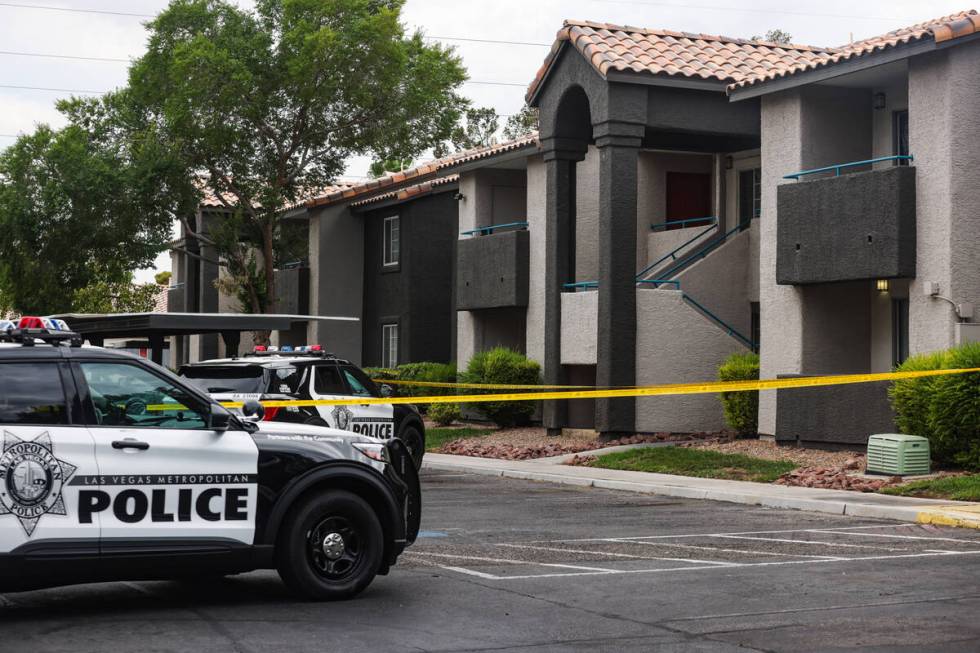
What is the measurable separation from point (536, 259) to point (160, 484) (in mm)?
22163

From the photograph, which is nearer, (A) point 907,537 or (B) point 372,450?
(B) point 372,450

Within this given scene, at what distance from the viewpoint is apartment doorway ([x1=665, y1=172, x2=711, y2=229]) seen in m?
30.9

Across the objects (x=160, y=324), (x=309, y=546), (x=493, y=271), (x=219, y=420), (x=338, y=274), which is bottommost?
(x=309, y=546)

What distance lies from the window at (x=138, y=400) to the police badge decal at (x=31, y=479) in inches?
17.4

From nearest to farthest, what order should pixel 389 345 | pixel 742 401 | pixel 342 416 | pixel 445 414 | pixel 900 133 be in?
pixel 342 416, pixel 900 133, pixel 742 401, pixel 445 414, pixel 389 345

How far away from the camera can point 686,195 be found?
30938 mm

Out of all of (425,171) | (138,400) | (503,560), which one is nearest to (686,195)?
(425,171)

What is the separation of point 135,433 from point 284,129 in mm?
29800

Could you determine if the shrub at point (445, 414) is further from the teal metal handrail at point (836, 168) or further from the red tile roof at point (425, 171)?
the teal metal handrail at point (836, 168)

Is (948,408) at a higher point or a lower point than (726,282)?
lower

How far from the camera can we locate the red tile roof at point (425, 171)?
1220 inches

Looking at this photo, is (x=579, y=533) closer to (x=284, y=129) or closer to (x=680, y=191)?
(x=680, y=191)

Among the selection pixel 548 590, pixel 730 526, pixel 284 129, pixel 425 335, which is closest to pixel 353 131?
pixel 284 129

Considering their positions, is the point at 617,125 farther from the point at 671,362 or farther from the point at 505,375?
the point at 505,375
